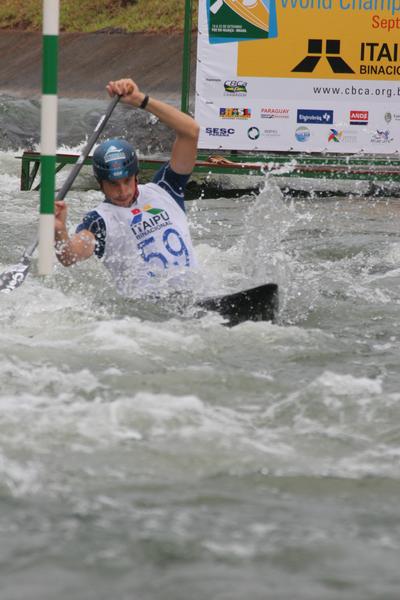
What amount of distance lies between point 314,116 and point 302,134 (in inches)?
11.1

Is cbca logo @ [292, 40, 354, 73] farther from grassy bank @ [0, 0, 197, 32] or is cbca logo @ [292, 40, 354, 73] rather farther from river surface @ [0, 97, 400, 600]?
grassy bank @ [0, 0, 197, 32]

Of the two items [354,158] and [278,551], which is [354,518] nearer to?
[278,551]

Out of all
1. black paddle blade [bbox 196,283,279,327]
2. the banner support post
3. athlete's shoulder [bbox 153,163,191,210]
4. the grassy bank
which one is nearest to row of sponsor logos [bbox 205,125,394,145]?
the banner support post

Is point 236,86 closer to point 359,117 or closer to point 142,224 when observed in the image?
point 359,117

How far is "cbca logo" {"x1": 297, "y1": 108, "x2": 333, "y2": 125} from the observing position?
52.4 ft

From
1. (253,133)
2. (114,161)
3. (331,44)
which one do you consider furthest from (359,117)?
(114,161)

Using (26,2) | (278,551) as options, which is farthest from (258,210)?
(26,2)

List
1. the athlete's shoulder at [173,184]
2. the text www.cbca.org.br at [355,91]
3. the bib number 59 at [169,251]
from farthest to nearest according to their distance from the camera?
the text www.cbca.org.br at [355,91], the athlete's shoulder at [173,184], the bib number 59 at [169,251]

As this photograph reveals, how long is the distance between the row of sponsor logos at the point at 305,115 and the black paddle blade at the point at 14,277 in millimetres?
8494

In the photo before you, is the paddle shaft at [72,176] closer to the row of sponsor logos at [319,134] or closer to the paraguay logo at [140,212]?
the paraguay logo at [140,212]

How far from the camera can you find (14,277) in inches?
310

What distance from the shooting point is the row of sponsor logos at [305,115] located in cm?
1597

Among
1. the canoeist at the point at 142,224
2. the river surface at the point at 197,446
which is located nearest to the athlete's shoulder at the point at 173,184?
the canoeist at the point at 142,224

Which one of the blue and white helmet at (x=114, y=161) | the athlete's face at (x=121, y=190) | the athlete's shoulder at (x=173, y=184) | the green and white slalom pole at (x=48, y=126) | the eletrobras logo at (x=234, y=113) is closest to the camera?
the green and white slalom pole at (x=48, y=126)
